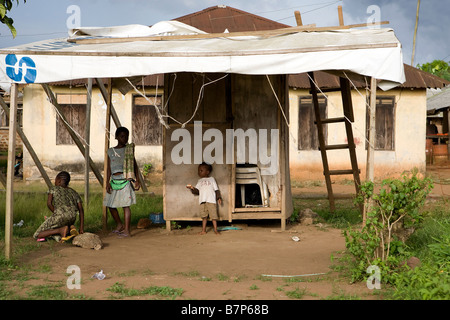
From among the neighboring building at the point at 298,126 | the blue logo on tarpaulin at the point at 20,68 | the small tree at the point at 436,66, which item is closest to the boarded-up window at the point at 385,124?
the neighboring building at the point at 298,126

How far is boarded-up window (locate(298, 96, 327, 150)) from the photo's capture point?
50.7 ft

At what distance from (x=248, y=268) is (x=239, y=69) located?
7.07 feet

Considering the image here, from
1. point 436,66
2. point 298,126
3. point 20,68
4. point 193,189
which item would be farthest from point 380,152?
point 436,66

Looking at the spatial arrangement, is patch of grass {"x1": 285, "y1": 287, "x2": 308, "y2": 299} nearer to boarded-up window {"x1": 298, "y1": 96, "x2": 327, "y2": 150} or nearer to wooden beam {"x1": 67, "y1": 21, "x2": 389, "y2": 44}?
wooden beam {"x1": 67, "y1": 21, "x2": 389, "y2": 44}

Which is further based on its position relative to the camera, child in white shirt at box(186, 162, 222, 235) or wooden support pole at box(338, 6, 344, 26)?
child in white shirt at box(186, 162, 222, 235)

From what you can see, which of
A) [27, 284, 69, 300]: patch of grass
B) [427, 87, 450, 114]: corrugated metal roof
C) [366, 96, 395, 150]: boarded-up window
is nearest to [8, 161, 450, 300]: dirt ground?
[27, 284, 69, 300]: patch of grass

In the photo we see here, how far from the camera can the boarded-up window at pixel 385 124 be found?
1562cm

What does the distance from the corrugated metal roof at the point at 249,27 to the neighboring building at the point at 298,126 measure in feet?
0.10

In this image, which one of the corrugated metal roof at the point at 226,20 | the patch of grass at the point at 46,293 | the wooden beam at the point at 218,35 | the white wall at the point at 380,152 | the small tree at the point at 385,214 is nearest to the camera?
the patch of grass at the point at 46,293

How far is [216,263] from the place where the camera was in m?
6.31

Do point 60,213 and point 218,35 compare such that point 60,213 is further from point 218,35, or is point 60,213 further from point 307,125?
point 307,125

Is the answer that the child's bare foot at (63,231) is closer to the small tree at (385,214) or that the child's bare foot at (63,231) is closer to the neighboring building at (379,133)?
the small tree at (385,214)

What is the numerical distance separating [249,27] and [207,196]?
29.6 feet
